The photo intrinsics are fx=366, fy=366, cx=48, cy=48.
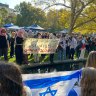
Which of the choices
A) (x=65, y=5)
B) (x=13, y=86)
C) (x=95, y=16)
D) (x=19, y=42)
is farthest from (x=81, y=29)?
(x=13, y=86)

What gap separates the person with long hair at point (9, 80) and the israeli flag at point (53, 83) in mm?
2344

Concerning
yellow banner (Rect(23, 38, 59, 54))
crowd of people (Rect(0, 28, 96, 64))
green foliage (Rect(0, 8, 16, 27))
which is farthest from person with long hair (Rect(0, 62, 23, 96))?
green foliage (Rect(0, 8, 16, 27))

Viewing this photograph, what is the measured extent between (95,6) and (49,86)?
116 feet

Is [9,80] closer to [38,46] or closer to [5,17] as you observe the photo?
[38,46]

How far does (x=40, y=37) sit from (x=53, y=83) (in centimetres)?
1582

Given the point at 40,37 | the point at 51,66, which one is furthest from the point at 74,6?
the point at 51,66

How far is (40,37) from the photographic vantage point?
21500 mm

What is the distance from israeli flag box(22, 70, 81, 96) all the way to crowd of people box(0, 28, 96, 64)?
19.4 feet

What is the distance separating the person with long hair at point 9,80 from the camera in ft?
9.80

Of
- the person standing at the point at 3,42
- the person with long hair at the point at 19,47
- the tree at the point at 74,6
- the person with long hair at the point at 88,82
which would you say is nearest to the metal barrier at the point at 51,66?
the person with long hair at the point at 19,47

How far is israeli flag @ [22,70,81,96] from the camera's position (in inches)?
217

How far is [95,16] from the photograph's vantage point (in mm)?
40719

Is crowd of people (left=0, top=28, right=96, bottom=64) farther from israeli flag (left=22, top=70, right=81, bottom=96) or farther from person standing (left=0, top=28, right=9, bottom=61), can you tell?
israeli flag (left=22, top=70, right=81, bottom=96)

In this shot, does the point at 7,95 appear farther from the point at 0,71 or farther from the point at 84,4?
the point at 84,4
